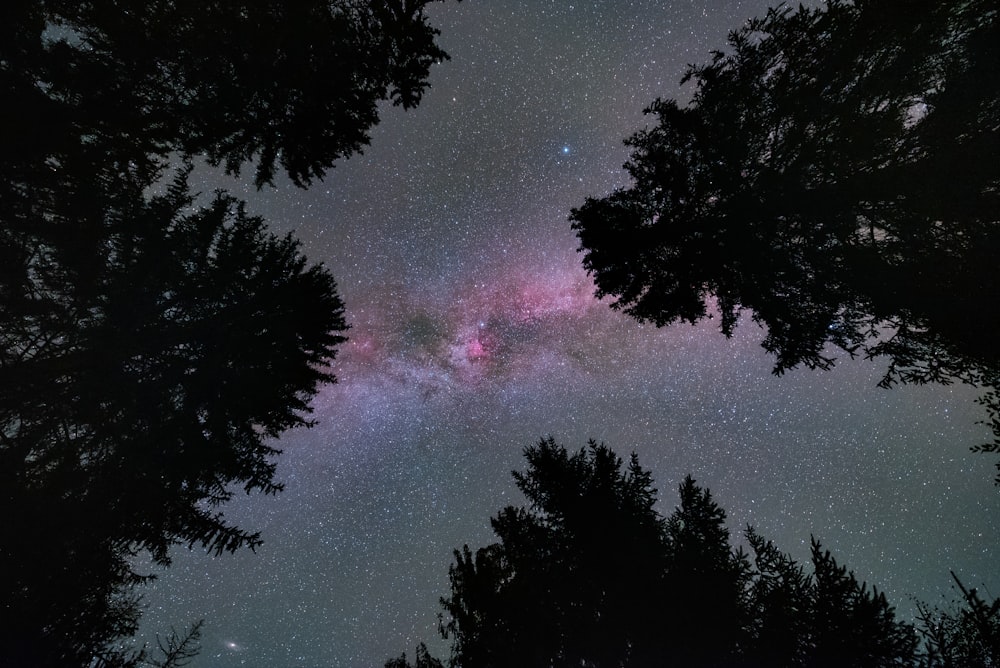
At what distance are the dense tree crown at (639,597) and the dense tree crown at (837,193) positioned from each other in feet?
11.1

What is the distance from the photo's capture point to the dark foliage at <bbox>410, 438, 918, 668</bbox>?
207 inches

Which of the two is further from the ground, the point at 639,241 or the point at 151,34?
the point at 639,241

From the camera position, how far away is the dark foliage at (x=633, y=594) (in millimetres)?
5258

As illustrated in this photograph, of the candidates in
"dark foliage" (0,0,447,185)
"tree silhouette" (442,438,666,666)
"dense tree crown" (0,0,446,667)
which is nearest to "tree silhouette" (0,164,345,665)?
"dense tree crown" (0,0,446,667)

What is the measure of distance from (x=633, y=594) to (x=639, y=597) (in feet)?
0.44

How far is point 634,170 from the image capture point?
8.19 meters

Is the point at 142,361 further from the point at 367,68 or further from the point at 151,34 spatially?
→ the point at 367,68

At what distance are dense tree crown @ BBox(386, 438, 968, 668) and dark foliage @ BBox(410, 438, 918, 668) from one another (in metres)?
0.02

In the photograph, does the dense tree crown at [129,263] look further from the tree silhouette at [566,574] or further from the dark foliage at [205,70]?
the tree silhouette at [566,574]

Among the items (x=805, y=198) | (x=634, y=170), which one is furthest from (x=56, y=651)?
(x=805, y=198)

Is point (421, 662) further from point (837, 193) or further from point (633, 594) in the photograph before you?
point (837, 193)

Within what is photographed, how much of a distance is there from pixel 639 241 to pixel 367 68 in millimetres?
5996

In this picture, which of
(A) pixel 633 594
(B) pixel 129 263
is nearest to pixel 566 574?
(A) pixel 633 594

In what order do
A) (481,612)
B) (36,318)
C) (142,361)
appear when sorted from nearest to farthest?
(36,318), (142,361), (481,612)
